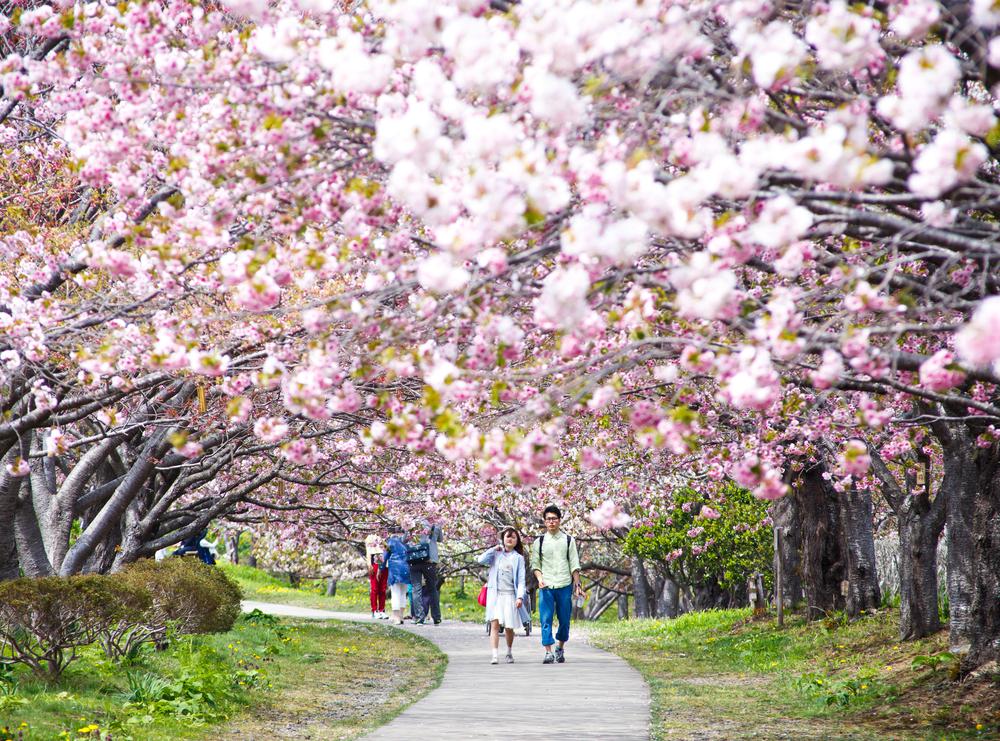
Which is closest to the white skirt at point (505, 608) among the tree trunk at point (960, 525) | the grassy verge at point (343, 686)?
the grassy verge at point (343, 686)

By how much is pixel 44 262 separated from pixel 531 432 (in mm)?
5267

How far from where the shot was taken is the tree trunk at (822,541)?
18.3m

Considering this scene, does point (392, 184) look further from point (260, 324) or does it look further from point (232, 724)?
point (232, 724)

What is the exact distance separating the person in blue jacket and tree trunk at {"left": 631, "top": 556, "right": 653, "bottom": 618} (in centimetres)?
1026

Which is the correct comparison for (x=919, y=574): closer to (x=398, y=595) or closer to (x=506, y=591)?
(x=506, y=591)

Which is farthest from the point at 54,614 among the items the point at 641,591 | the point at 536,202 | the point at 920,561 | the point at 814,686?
the point at 641,591

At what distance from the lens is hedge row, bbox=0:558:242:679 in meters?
9.36

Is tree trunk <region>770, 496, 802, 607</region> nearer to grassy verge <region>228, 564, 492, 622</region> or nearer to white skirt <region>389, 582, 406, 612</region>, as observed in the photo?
white skirt <region>389, 582, 406, 612</region>

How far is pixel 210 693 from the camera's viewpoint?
10.6 meters

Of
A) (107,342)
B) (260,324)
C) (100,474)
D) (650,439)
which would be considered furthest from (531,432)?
(100,474)

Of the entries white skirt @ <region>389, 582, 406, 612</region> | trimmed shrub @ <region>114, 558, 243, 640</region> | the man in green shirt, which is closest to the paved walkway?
the man in green shirt

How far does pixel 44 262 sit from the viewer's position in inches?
376

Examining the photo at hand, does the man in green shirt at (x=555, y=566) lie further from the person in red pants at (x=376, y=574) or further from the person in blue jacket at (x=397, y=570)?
the person in red pants at (x=376, y=574)

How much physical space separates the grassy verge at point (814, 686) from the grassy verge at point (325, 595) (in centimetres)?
1277
